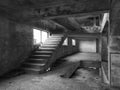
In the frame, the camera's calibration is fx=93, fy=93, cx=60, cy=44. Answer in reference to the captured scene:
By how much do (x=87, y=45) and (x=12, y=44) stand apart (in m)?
9.87

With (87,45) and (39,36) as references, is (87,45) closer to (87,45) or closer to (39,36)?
(87,45)

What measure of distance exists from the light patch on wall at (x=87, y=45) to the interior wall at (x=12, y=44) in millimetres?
8739

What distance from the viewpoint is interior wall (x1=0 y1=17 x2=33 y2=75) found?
3.16 meters

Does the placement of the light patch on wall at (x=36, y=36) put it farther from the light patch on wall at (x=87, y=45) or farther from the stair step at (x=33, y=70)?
the light patch on wall at (x=87, y=45)

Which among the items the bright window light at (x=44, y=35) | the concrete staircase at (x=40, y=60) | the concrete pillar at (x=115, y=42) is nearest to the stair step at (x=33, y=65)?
the concrete staircase at (x=40, y=60)

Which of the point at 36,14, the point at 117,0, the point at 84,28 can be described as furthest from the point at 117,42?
the point at 84,28

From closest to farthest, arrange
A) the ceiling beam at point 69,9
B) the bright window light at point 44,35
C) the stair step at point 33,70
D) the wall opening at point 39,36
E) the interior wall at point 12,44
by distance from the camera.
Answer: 1. the ceiling beam at point 69,9
2. the interior wall at point 12,44
3. the stair step at point 33,70
4. the wall opening at point 39,36
5. the bright window light at point 44,35

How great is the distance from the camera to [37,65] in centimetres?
391

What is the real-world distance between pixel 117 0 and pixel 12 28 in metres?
3.55

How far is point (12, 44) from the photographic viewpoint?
3.55m

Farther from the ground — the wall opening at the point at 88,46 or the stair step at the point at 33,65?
the wall opening at the point at 88,46

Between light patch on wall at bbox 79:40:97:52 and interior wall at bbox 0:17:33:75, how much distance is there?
344 inches

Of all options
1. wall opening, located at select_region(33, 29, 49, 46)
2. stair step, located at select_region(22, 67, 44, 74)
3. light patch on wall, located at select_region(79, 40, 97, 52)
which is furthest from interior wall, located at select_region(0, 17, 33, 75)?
light patch on wall, located at select_region(79, 40, 97, 52)

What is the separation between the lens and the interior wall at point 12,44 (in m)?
3.16
